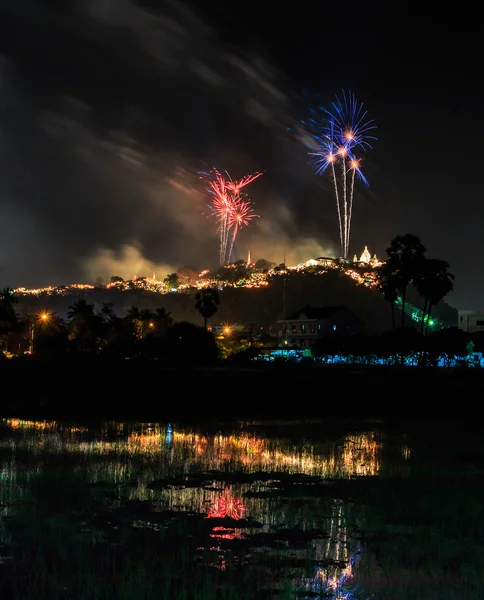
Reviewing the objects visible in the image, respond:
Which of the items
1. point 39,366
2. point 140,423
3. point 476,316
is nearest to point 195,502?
point 140,423

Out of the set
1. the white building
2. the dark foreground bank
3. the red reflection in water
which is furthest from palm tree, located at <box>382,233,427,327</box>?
the red reflection in water

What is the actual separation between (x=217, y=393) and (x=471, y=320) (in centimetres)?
10158

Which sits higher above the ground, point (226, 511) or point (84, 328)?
point (84, 328)

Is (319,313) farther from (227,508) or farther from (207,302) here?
(227,508)

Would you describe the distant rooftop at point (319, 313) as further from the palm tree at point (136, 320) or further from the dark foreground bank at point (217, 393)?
the dark foreground bank at point (217, 393)

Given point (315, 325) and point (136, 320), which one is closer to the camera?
point (136, 320)

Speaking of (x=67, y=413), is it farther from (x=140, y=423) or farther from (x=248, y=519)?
(x=248, y=519)

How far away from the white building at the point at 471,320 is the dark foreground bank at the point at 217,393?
7136 centimetres

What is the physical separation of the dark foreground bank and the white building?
7136 centimetres

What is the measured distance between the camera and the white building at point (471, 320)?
459 feet

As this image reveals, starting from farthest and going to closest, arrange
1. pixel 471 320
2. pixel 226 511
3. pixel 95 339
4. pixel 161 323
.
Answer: pixel 471 320, pixel 161 323, pixel 95 339, pixel 226 511

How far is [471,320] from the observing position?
141875 mm

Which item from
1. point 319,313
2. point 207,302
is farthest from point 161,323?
point 319,313

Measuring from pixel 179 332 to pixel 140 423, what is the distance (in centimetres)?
6221
